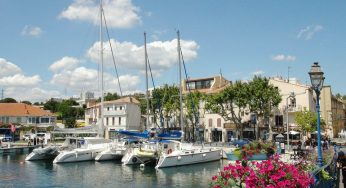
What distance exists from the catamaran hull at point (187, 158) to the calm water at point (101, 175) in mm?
679

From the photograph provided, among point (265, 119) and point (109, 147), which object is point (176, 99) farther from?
point (109, 147)

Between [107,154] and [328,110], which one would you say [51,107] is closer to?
[107,154]

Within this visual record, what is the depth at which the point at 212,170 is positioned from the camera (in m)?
37.9

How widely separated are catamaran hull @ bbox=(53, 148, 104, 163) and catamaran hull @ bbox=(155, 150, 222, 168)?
1263 cm

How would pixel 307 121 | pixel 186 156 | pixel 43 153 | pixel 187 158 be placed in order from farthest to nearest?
pixel 307 121, pixel 43 153, pixel 187 158, pixel 186 156

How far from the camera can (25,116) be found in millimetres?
92938

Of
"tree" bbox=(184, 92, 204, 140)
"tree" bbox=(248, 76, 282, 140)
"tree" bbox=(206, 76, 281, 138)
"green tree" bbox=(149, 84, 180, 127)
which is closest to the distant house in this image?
"green tree" bbox=(149, 84, 180, 127)

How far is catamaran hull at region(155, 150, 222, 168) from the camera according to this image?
38.9m

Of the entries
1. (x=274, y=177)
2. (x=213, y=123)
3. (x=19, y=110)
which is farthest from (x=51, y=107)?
(x=274, y=177)

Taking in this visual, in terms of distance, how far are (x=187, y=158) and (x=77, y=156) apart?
14730 millimetres

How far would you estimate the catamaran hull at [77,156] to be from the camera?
4569 cm

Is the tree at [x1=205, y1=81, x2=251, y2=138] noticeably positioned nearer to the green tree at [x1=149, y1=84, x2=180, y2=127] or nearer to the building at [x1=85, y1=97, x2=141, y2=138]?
the green tree at [x1=149, y1=84, x2=180, y2=127]

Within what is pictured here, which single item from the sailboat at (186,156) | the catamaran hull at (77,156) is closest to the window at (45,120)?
the catamaran hull at (77,156)

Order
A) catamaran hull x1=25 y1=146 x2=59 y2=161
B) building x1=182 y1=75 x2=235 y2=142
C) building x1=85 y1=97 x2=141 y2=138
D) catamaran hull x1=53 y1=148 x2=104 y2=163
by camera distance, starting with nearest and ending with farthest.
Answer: catamaran hull x1=53 y1=148 x2=104 y2=163, catamaran hull x1=25 y1=146 x2=59 y2=161, building x1=182 y1=75 x2=235 y2=142, building x1=85 y1=97 x2=141 y2=138
